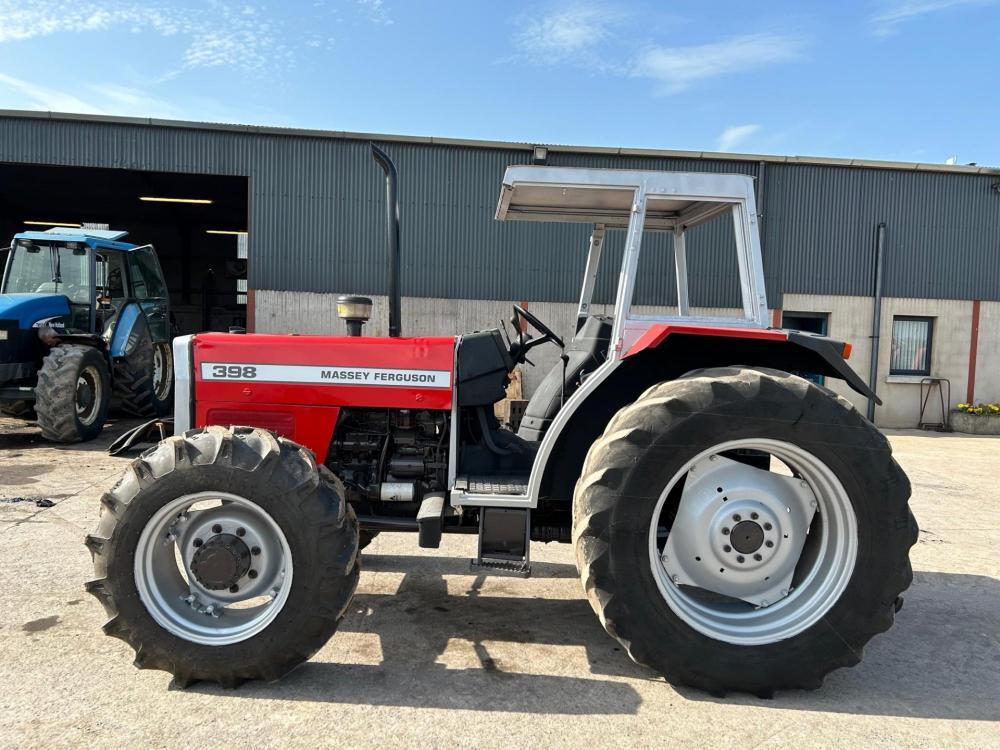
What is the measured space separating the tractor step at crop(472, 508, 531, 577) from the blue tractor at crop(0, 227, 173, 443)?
7.07 metres

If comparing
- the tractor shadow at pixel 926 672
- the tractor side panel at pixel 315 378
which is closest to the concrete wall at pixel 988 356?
the tractor shadow at pixel 926 672

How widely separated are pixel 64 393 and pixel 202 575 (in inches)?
256

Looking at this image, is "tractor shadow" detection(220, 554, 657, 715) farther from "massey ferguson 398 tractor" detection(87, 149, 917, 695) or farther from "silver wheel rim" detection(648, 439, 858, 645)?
"silver wheel rim" detection(648, 439, 858, 645)

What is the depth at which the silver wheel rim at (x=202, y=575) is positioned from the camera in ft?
8.57

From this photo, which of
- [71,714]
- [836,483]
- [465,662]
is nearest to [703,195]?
[836,483]

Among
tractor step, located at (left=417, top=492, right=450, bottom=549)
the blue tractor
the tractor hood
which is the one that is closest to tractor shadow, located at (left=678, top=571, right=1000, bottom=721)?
tractor step, located at (left=417, top=492, right=450, bottom=549)

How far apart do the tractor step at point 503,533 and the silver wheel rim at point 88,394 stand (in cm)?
724

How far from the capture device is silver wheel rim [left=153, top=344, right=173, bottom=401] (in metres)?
10.5

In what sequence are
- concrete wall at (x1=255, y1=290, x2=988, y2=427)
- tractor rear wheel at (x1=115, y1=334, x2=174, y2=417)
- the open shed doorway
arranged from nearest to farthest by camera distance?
tractor rear wheel at (x1=115, y1=334, x2=174, y2=417), concrete wall at (x1=255, y1=290, x2=988, y2=427), the open shed doorway

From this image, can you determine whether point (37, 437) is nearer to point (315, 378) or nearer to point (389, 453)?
point (315, 378)

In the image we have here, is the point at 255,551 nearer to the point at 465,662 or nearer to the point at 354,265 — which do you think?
the point at 465,662

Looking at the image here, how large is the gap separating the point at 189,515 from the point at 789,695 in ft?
8.86

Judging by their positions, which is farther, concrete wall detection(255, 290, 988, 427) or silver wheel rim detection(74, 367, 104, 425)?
concrete wall detection(255, 290, 988, 427)

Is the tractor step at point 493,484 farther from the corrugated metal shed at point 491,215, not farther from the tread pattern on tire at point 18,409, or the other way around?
the tread pattern on tire at point 18,409
